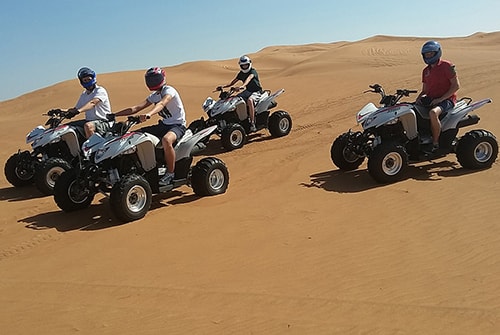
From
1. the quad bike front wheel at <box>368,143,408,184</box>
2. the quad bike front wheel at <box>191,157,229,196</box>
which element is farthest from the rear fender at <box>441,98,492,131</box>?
the quad bike front wheel at <box>191,157,229,196</box>

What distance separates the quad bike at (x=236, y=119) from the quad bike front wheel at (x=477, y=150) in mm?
5040

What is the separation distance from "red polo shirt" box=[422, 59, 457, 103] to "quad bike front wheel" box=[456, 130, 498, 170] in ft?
2.23

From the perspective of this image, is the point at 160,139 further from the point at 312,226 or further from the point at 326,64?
the point at 326,64

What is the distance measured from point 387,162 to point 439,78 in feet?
5.36

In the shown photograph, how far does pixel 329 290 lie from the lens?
4.55 meters

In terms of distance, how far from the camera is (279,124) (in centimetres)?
1273

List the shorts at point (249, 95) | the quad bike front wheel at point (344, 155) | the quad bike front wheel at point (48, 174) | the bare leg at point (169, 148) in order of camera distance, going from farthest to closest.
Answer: the shorts at point (249, 95) → the quad bike front wheel at point (48, 174) → the quad bike front wheel at point (344, 155) → the bare leg at point (169, 148)

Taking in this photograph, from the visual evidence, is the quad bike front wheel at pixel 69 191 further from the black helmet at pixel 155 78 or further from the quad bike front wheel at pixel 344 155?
the quad bike front wheel at pixel 344 155

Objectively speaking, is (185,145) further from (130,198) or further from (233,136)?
(233,136)

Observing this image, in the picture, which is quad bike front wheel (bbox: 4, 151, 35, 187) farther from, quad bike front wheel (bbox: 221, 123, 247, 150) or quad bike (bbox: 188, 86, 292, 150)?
quad bike front wheel (bbox: 221, 123, 247, 150)

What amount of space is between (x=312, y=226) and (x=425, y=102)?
→ 3299mm

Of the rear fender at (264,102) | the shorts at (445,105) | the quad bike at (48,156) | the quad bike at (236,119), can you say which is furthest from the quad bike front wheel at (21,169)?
the shorts at (445,105)

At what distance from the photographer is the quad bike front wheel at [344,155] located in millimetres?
8477

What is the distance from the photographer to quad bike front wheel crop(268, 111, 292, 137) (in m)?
12.7
